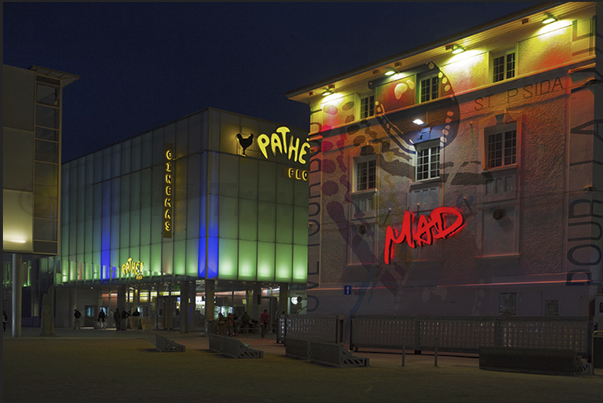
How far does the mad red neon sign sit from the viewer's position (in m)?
29.2

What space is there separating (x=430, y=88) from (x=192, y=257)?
66.7 ft

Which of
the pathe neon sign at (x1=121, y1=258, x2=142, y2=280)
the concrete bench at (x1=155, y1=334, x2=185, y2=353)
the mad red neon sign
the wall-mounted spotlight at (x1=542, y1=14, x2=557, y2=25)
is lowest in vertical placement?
the concrete bench at (x1=155, y1=334, x2=185, y2=353)

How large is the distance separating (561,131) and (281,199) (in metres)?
25.1

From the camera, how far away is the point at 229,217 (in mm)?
45375

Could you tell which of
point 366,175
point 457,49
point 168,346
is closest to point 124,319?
point 366,175

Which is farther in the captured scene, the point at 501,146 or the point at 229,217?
the point at 229,217

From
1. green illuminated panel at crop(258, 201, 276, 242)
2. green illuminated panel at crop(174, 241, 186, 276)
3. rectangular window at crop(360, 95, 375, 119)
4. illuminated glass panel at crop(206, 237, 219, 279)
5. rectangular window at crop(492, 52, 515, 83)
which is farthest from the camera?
green illuminated panel at crop(258, 201, 276, 242)

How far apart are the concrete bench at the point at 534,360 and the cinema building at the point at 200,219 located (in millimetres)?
27331

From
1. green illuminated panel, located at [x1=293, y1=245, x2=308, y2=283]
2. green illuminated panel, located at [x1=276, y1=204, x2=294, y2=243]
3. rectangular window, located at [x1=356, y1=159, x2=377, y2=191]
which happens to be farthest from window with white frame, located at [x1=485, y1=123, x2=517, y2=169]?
green illuminated panel, located at [x1=293, y1=245, x2=308, y2=283]

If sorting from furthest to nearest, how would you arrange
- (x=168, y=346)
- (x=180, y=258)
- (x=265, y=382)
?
(x=180, y=258), (x=168, y=346), (x=265, y=382)

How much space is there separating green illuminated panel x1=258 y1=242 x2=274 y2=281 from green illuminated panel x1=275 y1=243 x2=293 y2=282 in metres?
0.46

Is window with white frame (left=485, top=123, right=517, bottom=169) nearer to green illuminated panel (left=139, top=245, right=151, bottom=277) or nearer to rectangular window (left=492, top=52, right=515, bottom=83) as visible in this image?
rectangular window (left=492, top=52, right=515, bottom=83)

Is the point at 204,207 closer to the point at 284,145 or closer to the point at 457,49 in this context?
the point at 284,145

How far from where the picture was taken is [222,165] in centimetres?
4528
